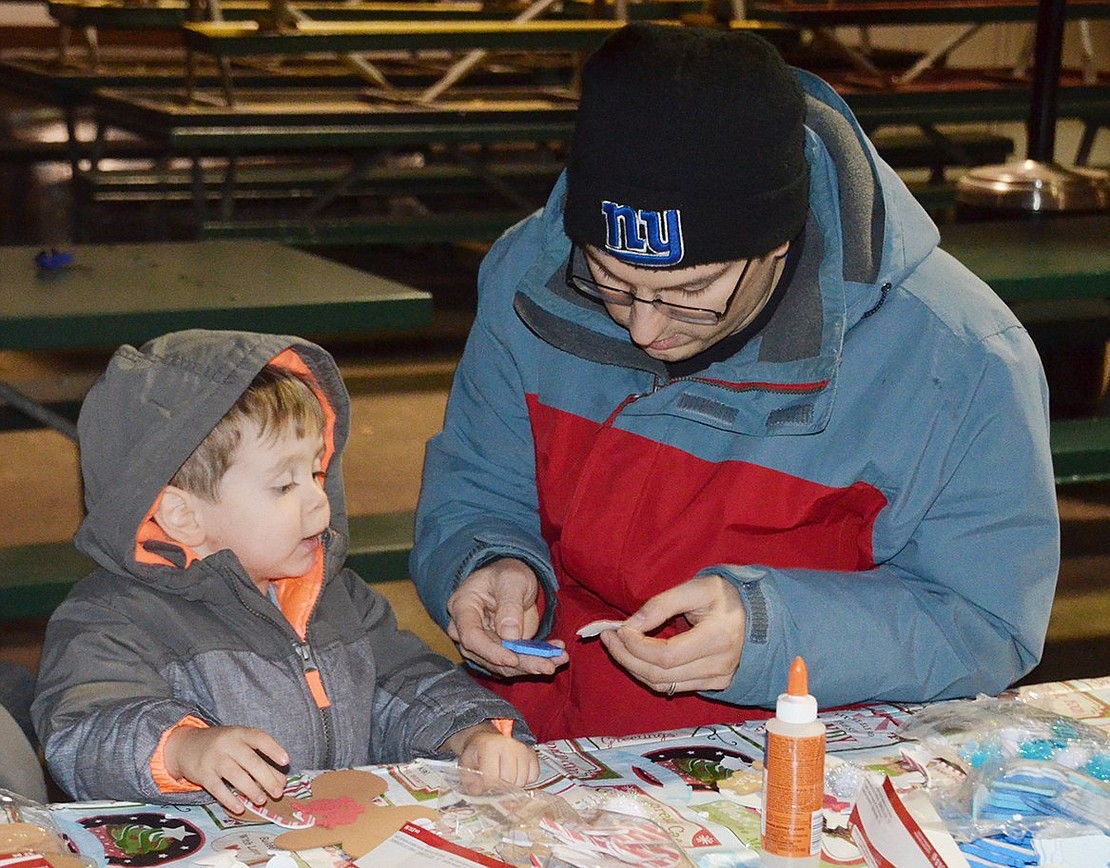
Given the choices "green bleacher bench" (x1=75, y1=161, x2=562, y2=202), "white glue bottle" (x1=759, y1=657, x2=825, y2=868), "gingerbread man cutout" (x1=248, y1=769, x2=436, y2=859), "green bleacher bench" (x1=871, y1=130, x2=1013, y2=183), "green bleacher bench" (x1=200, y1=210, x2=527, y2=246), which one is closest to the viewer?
"white glue bottle" (x1=759, y1=657, x2=825, y2=868)

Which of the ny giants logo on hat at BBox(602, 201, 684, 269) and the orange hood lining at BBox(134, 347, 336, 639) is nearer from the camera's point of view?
the ny giants logo on hat at BBox(602, 201, 684, 269)

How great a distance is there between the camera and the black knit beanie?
166 cm

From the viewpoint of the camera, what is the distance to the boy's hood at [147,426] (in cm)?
178

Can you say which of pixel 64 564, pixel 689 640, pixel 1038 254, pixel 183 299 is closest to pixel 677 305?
pixel 689 640

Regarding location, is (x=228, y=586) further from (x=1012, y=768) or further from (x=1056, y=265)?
(x=1056, y=265)

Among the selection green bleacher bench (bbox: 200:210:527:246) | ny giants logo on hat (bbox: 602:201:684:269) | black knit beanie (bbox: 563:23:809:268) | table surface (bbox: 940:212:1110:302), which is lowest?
green bleacher bench (bbox: 200:210:527:246)

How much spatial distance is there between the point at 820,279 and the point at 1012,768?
62cm

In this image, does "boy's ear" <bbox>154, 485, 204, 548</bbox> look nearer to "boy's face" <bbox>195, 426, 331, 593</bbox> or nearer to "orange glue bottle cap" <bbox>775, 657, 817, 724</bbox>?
"boy's face" <bbox>195, 426, 331, 593</bbox>

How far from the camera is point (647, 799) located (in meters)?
1.49

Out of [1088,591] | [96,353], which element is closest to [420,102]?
[96,353]

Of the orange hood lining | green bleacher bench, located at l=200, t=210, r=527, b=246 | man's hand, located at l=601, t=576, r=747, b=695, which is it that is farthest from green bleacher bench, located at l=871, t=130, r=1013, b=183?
man's hand, located at l=601, t=576, r=747, b=695

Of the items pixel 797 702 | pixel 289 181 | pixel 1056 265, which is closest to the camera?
pixel 797 702

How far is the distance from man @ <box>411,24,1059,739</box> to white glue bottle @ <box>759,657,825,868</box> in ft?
1.09

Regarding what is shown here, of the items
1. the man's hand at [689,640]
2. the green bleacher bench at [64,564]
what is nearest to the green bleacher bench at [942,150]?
the green bleacher bench at [64,564]
